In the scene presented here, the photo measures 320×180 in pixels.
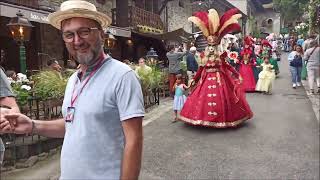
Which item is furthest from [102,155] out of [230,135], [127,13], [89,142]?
[127,13]

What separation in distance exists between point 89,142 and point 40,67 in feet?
36.3

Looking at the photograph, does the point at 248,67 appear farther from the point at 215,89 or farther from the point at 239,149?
the point at 239,149

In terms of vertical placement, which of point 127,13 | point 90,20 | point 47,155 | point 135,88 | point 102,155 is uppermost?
point 127,13

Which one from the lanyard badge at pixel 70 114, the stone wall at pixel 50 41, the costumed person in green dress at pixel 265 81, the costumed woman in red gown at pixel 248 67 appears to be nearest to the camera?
the lanyard badge at pixel 70 114

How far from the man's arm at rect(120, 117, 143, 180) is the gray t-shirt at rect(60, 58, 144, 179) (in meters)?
0.04

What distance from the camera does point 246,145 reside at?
6.55 metres

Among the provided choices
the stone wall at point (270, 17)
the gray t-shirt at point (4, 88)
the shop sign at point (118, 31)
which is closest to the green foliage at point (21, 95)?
the gray t-shirt at point (4, 88)

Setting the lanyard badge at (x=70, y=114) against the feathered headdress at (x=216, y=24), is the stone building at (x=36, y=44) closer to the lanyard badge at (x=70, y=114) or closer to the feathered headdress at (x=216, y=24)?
the feathered headdress at (x=216, y=24)

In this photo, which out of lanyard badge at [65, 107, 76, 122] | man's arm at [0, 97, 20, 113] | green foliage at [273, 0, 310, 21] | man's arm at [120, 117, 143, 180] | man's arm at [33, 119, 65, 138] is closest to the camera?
man's arm at [120, 117, 143, 180]

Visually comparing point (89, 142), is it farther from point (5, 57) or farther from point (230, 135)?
point (5, 57)

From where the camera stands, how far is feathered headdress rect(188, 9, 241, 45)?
797 centimetres

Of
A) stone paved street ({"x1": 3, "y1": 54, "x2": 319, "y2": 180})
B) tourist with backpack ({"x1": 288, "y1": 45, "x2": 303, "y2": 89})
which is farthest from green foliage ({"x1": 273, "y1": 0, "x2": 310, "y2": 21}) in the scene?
stone paved street ({"x1": 3, "y1": 54, "x2": 319, "y2": 180})

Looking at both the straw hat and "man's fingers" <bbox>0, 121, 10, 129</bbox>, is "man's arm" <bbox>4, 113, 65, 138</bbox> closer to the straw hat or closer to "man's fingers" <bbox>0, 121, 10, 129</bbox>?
"man's fingers" <bbox>0, 121, 10, 129</bbox>

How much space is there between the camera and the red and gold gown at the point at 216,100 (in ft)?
24.8
